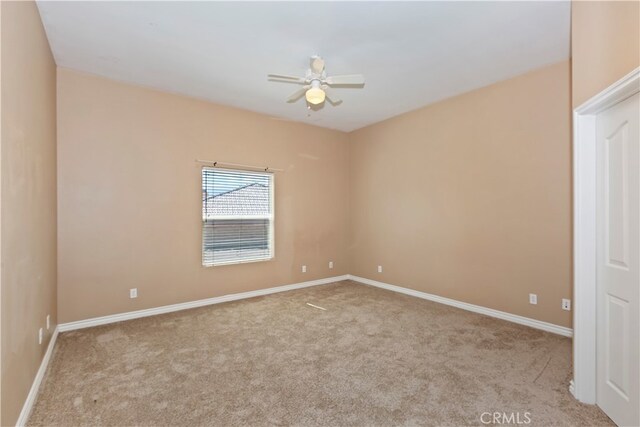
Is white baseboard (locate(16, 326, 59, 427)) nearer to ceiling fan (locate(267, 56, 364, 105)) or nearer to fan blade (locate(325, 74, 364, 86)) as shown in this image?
ceiling fan (locate(267, 56, 364, 105))

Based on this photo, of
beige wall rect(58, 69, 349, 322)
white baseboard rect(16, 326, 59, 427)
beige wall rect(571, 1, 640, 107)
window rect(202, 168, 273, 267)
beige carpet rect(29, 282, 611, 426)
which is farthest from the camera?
window rect(202, 168, 273, 267)

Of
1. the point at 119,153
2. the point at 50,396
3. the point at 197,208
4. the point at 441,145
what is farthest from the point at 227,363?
the point at 441,145

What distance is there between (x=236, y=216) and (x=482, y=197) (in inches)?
138

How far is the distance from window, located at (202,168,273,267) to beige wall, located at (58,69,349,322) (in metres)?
0.12

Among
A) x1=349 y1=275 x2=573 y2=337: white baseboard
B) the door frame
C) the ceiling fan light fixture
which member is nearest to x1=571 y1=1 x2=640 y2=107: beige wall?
the door frame

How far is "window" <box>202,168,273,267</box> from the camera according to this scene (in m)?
4.50

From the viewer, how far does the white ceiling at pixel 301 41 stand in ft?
8.26

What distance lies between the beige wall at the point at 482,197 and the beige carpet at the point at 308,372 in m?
0.63

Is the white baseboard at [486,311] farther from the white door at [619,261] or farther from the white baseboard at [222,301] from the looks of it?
the white door at [619,261]

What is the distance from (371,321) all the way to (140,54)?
3.91m

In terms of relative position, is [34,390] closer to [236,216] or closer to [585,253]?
[236,216]

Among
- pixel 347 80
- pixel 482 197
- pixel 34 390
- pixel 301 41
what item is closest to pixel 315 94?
pixel 347 80

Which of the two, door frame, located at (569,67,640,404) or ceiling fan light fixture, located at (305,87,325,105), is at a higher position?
ceiling fan light fixture, located at (305,87,325,105)

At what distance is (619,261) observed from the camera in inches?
76.4
